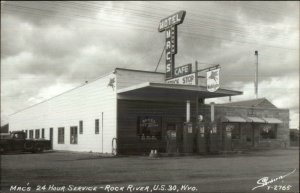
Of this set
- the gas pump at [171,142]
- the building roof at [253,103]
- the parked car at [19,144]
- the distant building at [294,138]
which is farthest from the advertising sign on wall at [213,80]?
the distant building at [294,138]

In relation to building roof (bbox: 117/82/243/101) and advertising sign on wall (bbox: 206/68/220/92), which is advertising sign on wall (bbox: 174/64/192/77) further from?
advertising sign on wall (bbox: 206/68/220/92)

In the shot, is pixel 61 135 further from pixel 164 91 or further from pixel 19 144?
pixel 164 91

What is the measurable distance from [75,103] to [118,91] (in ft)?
30.6

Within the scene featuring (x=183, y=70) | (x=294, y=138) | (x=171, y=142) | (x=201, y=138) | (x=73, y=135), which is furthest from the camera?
(x=294, y=138)

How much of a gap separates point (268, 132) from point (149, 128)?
586 inches

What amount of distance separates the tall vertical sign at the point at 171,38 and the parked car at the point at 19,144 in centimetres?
1178

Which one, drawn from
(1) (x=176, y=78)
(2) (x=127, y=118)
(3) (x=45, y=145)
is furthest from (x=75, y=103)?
(1) (x=176, y=78)

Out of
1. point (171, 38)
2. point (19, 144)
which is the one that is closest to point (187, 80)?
point (171, 38)

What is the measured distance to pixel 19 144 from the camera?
102 feet

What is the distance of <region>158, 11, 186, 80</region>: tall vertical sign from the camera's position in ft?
89.1

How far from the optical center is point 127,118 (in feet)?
89.5

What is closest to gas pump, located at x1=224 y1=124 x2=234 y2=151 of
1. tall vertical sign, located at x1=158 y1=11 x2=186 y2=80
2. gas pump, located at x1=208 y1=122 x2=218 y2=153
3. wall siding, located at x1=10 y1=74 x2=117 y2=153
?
gas pump, located at x1=208 y1=122 x2=218 y2=153

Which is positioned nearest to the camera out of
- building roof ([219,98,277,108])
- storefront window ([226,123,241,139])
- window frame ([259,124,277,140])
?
storefront window ([226,123,241,139])

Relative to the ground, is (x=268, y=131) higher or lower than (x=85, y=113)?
lower
